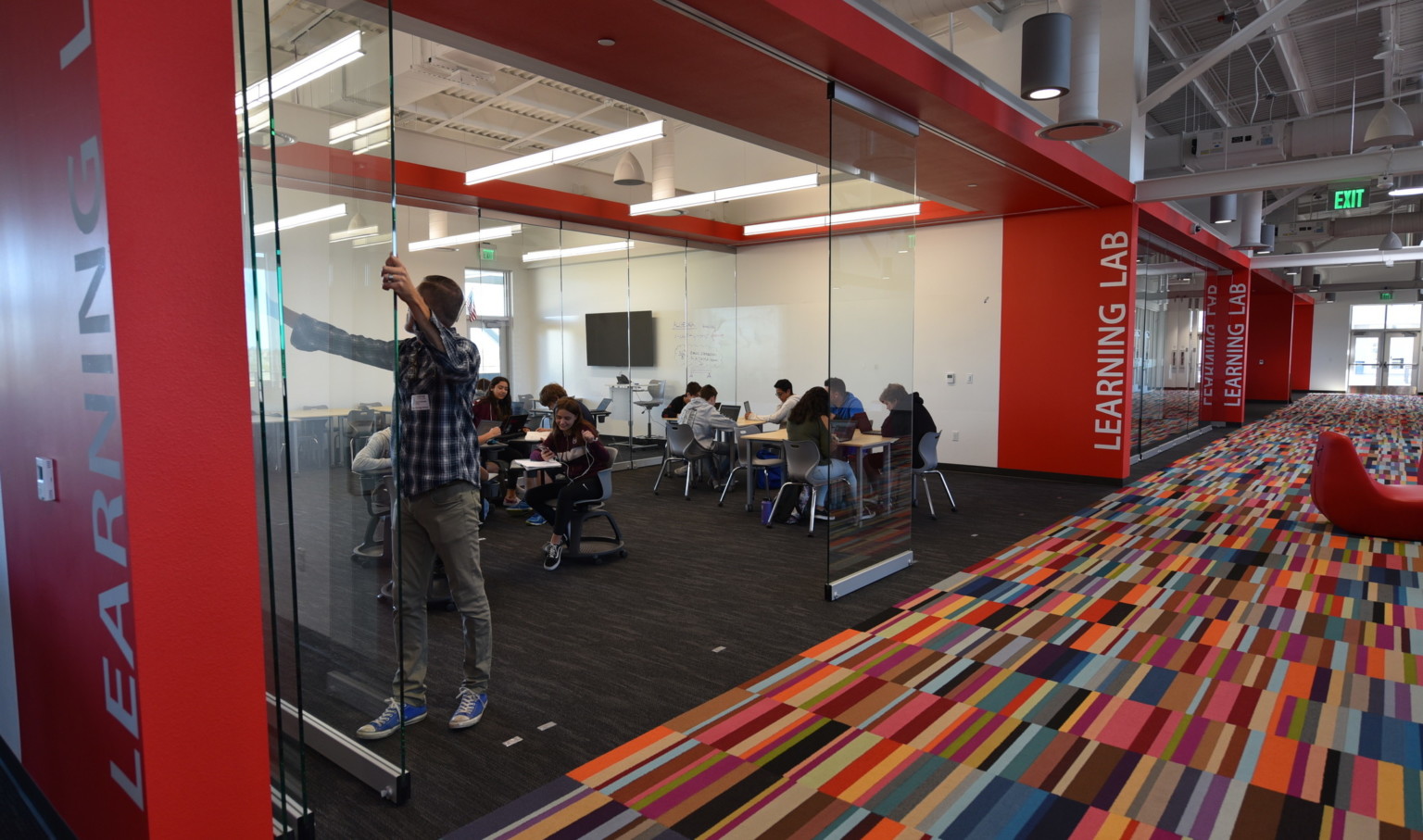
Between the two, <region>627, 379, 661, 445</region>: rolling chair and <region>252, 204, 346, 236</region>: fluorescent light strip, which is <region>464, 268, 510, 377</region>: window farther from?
<region>252, 204, 346, 236</region>: fluorescent light strip

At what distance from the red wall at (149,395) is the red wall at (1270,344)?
2495cm

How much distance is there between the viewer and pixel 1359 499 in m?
6.25

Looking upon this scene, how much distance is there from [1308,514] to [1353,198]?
17.1 ft

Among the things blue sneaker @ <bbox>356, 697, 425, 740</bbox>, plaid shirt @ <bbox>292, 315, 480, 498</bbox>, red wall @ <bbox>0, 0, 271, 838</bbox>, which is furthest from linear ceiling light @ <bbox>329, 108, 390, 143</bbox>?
blue sneaker @ <bbox>356, 697, 425, 740</bbox>

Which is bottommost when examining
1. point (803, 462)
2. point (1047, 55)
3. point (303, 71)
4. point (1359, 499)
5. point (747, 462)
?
point (1359, 499)

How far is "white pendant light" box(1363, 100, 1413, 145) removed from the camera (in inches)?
264

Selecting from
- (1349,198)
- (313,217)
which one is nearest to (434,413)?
(313,217)

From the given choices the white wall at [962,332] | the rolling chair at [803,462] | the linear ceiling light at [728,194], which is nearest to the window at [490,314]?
the linear ceiling light at [728,194]

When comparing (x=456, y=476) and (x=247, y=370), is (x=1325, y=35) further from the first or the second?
(x=247, y=370)

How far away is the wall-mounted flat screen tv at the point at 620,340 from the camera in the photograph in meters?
11.2

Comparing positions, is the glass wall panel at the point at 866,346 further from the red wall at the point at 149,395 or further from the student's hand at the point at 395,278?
the red wall at the point at 149,395

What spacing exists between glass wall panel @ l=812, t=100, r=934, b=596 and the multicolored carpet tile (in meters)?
0.55

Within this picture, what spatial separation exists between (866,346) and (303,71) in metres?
3.67

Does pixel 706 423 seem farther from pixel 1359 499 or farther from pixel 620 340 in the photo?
pixel 1359 499
